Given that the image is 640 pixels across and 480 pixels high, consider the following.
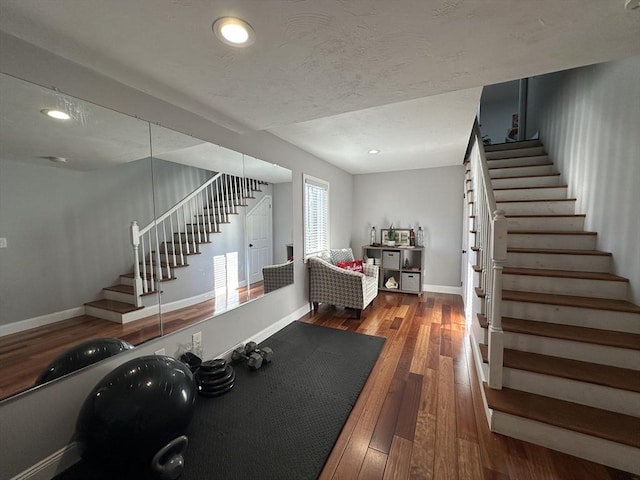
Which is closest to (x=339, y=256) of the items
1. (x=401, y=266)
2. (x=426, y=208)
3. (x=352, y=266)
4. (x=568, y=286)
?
(x=352, y=266)

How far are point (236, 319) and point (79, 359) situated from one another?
1.19 metres

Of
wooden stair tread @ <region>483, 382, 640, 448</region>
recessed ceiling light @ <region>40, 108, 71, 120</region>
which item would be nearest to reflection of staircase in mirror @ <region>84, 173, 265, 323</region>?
recessed ceiling light @ <region>40, 108, 71, 120</region>

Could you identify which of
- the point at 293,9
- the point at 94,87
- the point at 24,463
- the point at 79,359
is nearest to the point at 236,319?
the point at 79,359

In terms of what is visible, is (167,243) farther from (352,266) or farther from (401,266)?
(401,266)

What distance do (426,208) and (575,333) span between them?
3.33 m

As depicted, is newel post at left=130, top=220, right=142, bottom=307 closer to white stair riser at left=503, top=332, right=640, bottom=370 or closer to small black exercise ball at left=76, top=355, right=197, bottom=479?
small black exercise ball at left=76, top=355, right=197, bottom=479

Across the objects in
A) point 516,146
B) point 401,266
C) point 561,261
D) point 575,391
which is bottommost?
point 575,391

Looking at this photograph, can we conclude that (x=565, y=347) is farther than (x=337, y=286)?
No

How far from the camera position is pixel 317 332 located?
2963 millimetres

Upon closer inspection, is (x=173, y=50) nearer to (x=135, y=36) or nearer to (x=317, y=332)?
(x=135, y=36)

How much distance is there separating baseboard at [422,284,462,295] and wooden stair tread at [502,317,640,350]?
2867 millimetres

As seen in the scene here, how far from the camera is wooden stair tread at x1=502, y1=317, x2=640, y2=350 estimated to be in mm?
1569

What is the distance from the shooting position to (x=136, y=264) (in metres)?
1.71

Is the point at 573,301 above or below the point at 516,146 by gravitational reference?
below
